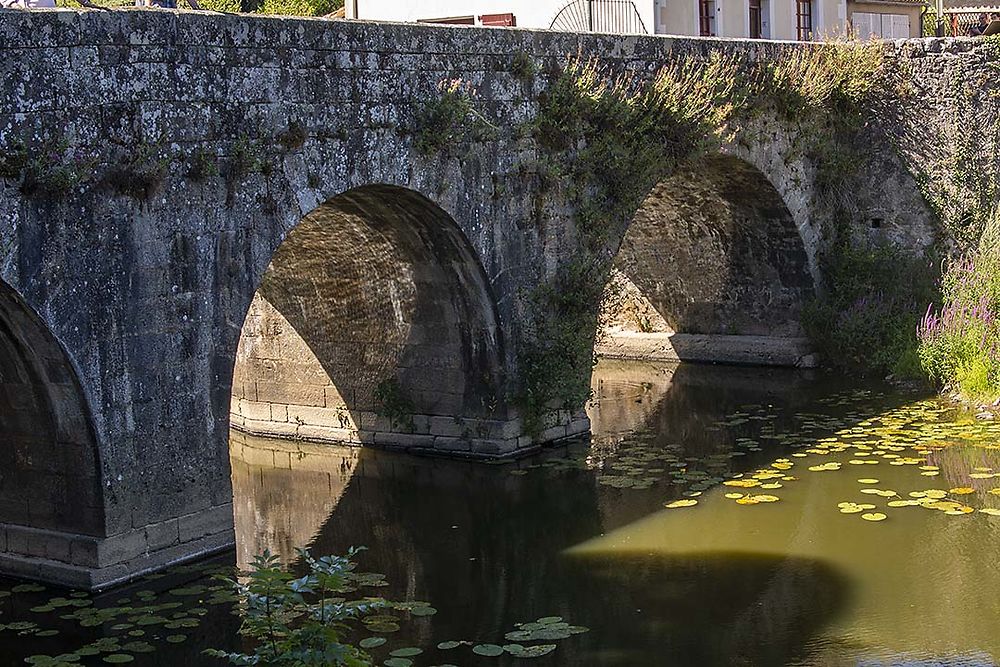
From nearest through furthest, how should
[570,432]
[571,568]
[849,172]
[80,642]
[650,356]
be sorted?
[80,642]
[571,568]
[570,432]
[849,172]
[650,356]

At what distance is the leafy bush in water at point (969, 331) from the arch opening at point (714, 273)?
162 cm

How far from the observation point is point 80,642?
327 inches

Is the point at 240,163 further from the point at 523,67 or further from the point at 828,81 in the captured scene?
the point at 828,81

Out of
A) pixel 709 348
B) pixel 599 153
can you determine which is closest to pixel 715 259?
pixel 709 348

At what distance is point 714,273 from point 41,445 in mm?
9080

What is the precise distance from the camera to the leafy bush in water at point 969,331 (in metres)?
13.8

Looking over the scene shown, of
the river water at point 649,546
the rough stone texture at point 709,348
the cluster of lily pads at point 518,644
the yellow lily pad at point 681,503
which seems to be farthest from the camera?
the rough stone texture at point 709,348

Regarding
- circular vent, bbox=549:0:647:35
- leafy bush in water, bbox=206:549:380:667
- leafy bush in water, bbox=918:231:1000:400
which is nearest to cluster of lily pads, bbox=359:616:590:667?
leafy bush in water, bbox=206:549:380:667

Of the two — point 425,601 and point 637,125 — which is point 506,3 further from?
point 425,601

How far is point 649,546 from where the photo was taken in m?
9.94

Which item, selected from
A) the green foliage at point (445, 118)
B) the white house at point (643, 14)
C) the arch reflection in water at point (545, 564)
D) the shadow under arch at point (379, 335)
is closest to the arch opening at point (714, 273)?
the arch reflection in water at point (545, 564)

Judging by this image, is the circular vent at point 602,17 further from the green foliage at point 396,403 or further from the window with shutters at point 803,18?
the green foliage at point 396,403

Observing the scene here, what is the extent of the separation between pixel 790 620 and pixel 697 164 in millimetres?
7342

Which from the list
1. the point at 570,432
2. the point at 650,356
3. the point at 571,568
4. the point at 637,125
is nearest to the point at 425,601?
the point at 571,568
